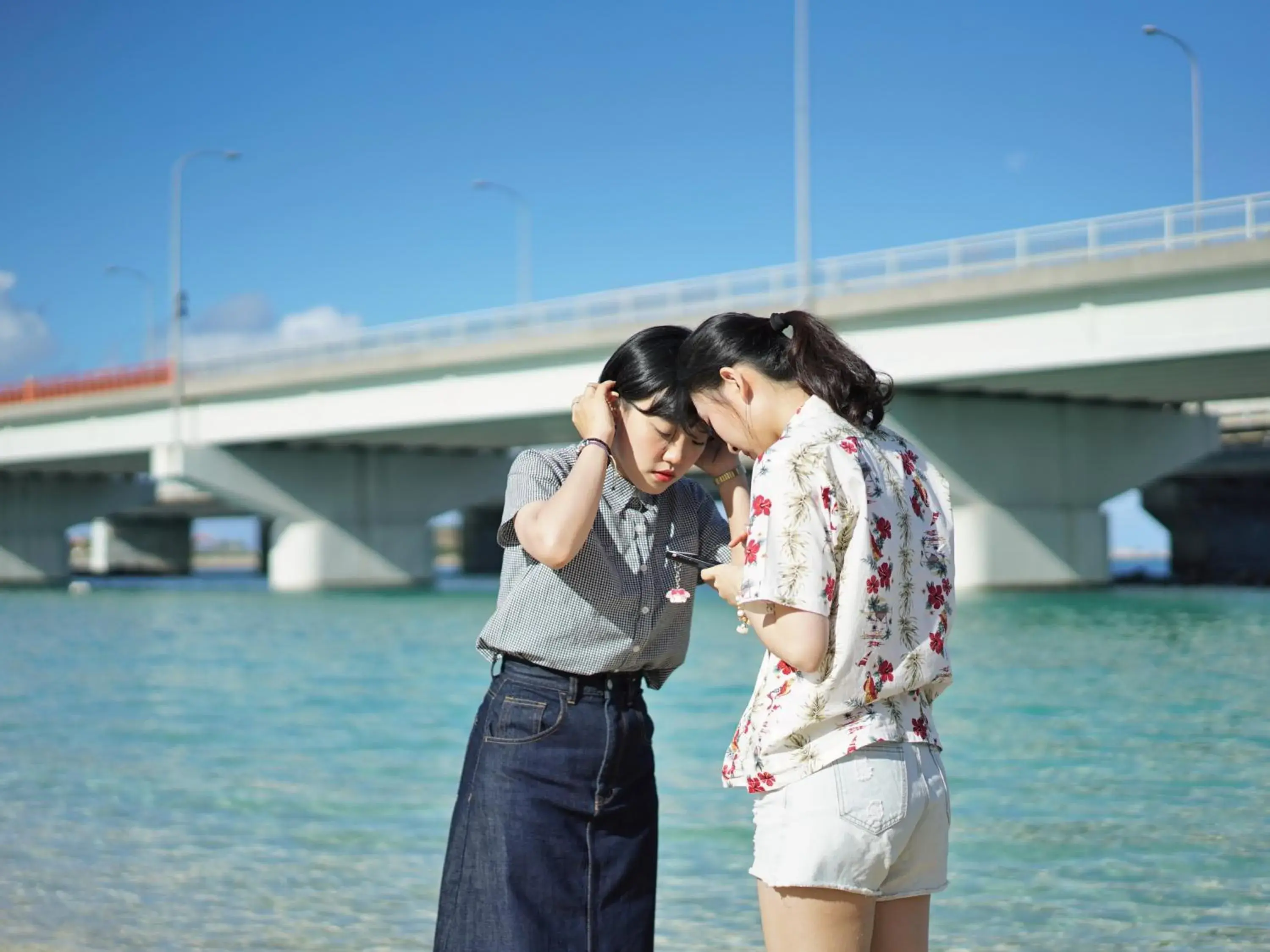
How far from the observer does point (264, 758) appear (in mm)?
10703

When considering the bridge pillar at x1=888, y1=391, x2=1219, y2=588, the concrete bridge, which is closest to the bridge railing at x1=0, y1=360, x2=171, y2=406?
the concrete bridge

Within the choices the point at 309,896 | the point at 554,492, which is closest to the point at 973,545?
the point at 309,896

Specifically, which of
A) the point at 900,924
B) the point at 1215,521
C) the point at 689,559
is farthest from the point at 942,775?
the point at 1215,521

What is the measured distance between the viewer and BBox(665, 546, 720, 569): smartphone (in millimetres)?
3049

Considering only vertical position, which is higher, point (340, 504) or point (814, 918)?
point (340, 504)

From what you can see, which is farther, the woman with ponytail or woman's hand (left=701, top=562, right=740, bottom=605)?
woman's hand (left=701, top=562, right=740, bottom=605)

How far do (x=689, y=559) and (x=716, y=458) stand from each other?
21cm

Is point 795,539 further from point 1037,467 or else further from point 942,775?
point 1037,467

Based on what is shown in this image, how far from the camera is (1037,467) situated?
32688 mm

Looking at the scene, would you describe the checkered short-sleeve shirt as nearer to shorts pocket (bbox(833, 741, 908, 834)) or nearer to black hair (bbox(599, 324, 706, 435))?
black hair (bbox(599, 324, 706, 435))

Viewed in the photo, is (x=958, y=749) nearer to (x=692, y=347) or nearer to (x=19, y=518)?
(x=692, y=347)

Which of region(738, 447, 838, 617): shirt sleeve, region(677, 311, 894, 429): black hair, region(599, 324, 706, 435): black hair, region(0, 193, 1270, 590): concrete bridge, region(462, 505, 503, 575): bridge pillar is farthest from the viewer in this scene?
region(462, 505, 503, 575): bridge pillar

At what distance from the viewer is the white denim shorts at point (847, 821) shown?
8.49ft

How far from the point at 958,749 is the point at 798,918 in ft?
28.1
